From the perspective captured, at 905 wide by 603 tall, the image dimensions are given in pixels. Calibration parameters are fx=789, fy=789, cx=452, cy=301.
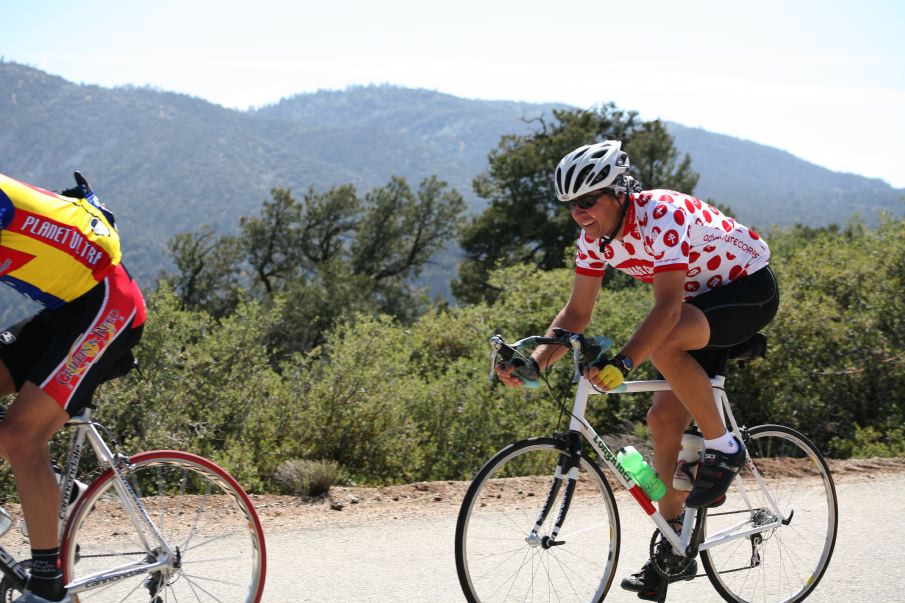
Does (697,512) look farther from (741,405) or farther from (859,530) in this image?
(741,405)

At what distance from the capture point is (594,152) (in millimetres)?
3547

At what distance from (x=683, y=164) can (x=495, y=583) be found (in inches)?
1929

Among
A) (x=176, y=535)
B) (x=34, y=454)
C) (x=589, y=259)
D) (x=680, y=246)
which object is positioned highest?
(x=680, y=246)

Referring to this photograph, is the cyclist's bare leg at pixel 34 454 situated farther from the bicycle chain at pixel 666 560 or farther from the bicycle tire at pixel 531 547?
the bicycle chain at pixel 666 560

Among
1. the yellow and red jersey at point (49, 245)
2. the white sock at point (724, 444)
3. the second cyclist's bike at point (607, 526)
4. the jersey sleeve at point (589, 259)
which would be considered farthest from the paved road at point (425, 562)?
the yellow and red jersey at point (49, 245)

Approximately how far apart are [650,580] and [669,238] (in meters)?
1.63

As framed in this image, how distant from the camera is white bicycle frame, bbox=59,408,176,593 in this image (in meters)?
3.20

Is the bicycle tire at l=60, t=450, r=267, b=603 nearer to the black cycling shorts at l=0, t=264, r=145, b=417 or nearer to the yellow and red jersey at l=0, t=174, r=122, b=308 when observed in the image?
the black cycling shorts at l=0, t=264, r=145, b=417

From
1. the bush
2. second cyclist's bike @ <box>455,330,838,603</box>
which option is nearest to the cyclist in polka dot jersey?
second cyclist's bike @ <box>455,330,838,603</box>

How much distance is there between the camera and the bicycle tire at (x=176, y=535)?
322 centimetres

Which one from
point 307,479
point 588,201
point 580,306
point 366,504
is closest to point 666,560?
point 580,306

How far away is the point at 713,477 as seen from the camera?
358 centimetres

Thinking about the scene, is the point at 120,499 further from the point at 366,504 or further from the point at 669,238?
the point at 366,504

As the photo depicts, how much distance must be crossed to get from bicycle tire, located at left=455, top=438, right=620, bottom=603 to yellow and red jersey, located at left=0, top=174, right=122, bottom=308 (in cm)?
180
